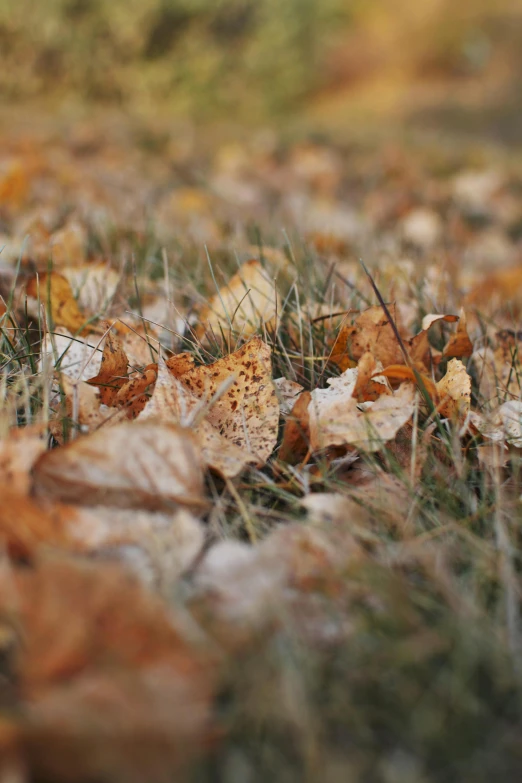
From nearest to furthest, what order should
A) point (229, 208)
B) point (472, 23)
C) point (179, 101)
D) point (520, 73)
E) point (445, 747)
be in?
point (445, 747)
point (229, 208)
point (179, 101)
point (520, 73)
point (472, 23)

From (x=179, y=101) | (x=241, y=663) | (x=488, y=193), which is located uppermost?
(x=179, y=101)

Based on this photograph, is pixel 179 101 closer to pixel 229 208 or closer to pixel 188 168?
pixel 188 168

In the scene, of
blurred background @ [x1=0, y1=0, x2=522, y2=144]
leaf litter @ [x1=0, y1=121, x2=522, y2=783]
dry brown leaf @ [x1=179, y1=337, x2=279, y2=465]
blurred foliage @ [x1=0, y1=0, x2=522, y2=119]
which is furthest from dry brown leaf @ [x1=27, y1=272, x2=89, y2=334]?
blurred foliage @ [x1=0, y1=0, x2=522, y2=119]

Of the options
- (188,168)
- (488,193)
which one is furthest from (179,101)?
(488,193)

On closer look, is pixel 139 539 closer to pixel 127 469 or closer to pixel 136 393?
pixel 127 469

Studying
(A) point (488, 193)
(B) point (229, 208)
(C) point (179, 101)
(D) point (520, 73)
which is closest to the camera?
(B) point (229, 208)

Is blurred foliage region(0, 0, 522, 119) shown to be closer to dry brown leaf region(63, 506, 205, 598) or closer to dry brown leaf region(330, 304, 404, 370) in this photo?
dry brown leaf region(330, 304, 404, 370)

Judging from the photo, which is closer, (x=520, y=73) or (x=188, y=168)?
(x=188, y=168)

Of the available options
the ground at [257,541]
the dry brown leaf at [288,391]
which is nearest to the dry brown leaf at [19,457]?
the ground at [257,541]
